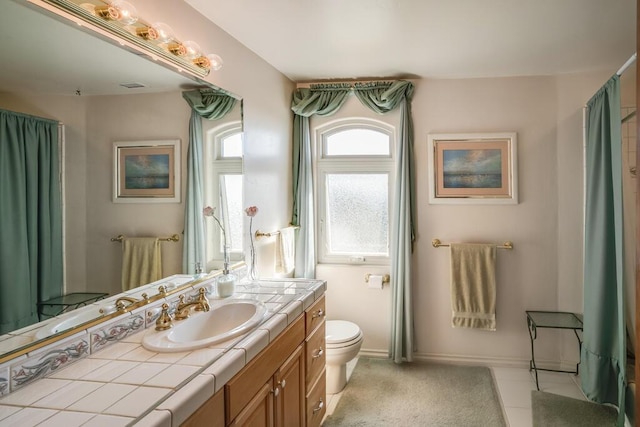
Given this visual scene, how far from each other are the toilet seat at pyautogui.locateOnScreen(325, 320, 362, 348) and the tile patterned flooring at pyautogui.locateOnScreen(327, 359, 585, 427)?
0.40 meters

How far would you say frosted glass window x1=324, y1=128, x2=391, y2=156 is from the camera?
3428 millimetres

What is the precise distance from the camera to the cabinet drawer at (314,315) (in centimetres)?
208

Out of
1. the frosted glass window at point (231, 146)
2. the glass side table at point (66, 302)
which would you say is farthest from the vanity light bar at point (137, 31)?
the glass side table at point (66, 302)

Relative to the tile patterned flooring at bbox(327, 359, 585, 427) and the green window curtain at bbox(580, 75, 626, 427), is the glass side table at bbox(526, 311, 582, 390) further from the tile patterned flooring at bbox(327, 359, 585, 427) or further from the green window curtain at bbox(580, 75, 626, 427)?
the green window curtain at bbox(580, 75, 626, 427)

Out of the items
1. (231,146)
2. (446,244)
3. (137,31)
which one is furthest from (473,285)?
(137,31)

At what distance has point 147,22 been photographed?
1.67 meters

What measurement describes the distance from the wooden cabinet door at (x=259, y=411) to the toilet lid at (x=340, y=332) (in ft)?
3.65

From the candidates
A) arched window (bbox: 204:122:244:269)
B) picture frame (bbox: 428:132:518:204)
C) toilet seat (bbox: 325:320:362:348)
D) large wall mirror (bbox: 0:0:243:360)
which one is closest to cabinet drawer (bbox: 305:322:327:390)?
toilet seat (bbox: 325:320:362:348)

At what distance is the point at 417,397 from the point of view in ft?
8.98

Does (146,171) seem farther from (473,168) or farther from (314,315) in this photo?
(473,168)

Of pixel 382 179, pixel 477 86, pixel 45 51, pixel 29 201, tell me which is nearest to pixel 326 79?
pixel 382 179

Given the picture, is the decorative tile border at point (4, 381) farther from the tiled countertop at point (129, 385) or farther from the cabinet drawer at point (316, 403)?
the cabinet drawer at point (316, 403)

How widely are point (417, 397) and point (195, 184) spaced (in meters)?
2.06

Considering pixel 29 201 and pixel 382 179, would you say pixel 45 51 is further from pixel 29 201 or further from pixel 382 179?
pixel 382 179
